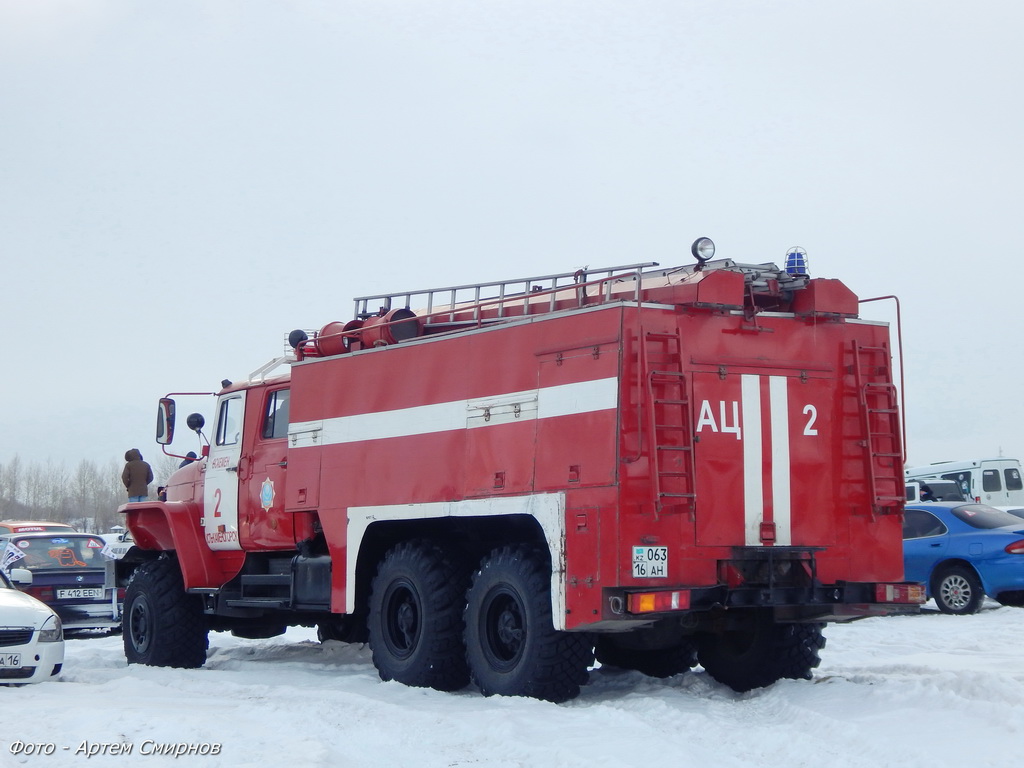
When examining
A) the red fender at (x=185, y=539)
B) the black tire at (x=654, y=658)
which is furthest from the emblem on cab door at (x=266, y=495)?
the black tire at (x=654, y=658)

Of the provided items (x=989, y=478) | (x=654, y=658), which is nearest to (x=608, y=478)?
(x=654, y=658)

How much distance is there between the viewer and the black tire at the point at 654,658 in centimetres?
1141

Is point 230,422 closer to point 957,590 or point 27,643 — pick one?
point 27,643

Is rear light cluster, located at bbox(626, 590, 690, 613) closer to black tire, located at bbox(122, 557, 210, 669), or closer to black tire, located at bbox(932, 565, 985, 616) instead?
black tire, located at bbox(122, 557, 210, 669)

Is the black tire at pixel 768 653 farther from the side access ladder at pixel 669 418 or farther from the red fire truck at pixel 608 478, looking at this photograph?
the side access ladder at pixel 669 418

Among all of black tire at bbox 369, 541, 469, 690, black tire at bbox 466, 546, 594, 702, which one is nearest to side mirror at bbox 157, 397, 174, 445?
black tire at bbox 369, 541, 469, 690

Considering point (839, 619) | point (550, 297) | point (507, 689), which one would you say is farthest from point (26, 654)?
point (839, 619)

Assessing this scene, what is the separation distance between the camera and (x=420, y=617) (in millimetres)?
10859

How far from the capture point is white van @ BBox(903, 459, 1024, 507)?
33188 millimetres

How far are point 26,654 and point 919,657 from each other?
858 centimetres

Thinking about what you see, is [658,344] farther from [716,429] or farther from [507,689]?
[507,689]

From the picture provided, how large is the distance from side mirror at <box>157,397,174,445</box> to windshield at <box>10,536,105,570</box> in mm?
4609

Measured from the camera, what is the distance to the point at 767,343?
995 cm

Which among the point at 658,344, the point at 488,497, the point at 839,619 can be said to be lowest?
the point at 839,619
